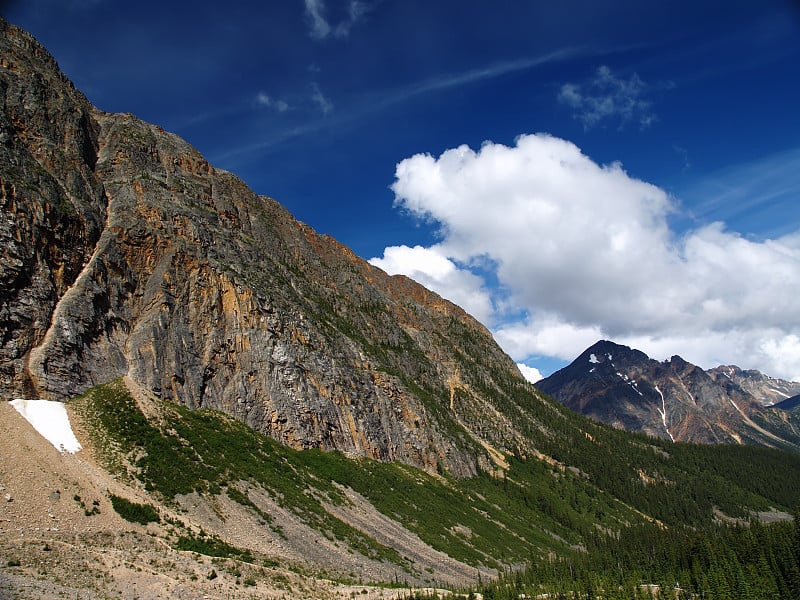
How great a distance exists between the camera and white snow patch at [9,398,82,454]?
51.0m

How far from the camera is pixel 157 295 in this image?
8219 centimetres

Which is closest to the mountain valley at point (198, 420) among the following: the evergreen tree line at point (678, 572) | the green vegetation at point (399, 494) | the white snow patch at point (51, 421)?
the green vegetation at point (399, 494)

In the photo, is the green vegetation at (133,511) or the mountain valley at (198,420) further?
the green vegetation at (133,511)

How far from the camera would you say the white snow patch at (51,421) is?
50969 millimetres

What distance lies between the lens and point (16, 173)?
71000 millimetres

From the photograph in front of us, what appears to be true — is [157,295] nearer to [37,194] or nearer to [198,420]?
[37,194]

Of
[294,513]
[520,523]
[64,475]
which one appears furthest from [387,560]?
[520,523]

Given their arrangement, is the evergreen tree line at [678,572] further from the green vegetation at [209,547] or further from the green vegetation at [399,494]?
the green vegetation at [209,547]

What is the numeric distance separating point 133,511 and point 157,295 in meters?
45.3

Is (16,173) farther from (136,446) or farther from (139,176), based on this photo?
(136,446)

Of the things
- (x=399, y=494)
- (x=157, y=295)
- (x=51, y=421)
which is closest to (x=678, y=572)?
(x=399, y=494)

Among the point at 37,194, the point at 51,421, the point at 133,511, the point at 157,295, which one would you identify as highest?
the point at 37,194

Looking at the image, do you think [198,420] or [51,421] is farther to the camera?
[198,420]

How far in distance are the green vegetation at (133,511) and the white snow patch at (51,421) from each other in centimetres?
955
